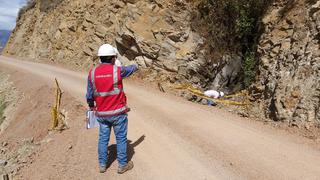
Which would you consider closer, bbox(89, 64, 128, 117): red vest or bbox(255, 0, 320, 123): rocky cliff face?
bbox(89, 64, 128, 117): red vest

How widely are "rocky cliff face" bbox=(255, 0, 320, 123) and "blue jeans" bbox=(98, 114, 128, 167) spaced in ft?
16.1

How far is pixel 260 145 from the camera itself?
23.9ft

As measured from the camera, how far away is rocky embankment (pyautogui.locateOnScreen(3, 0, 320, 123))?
31.9 feet

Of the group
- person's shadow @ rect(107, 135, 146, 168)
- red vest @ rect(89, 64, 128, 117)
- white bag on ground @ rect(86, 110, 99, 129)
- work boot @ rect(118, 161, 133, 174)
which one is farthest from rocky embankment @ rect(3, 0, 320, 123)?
white bag on ground @ rect(86, 110, 99, 129)

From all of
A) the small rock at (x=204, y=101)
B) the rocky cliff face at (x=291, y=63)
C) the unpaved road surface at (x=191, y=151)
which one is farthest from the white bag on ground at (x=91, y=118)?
the small rock at (x=204, y=101)

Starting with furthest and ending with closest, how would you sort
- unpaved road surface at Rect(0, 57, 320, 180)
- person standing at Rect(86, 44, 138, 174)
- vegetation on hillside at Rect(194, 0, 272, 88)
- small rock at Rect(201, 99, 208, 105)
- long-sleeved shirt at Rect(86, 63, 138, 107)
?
1. vegetation on hillside at Rect(194, 0, 272, 88)
2. small rock at Rect(201, 99, 208, 105)
3. unpaved road surface at Rect(0, 57, 320, 180)
4. long-sleeved shirt at Rect(86, 63, 138, 107)
5. person standing at Rect(86, 44, 138, 174)

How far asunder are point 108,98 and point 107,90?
141 mm

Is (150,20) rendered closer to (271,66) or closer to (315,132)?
(271,66)

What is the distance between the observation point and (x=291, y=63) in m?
10.3

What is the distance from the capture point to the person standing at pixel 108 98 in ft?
18.9

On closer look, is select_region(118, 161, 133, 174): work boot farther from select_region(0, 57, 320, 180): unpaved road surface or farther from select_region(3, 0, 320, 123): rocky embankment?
select_region(3, 0, 320, 123): rocky embankment

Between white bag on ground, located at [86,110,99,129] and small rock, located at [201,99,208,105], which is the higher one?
white bag on ground, located at [86,110,99,129]

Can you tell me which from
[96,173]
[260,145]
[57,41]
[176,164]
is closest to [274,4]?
[260,145]

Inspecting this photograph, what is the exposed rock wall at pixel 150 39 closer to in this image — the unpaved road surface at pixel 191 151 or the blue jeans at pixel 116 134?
the unpaved road surface at pixel 191 151
